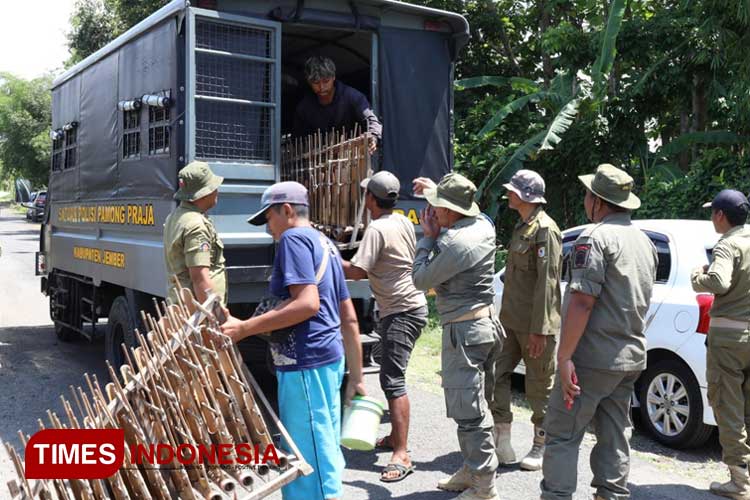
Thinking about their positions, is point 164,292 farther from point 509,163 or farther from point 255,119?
point 509,163

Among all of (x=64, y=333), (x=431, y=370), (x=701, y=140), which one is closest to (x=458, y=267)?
(x=431, y=370)

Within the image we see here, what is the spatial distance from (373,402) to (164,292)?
2.60 meters

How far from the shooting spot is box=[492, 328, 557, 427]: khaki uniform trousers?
4.82 m

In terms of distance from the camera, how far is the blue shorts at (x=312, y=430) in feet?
10.6

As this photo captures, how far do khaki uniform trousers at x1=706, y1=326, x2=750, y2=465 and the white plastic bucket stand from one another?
91.1 inches

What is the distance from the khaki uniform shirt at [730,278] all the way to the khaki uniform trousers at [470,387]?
1377 mm

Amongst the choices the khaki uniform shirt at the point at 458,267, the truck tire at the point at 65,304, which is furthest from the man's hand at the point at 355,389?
the truck tire at the point at 65,304

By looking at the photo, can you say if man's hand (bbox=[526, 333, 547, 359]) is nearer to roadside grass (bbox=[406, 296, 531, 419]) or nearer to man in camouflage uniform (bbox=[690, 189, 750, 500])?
man in camouflage uniform (bbox=[690, 189, 750, 500])

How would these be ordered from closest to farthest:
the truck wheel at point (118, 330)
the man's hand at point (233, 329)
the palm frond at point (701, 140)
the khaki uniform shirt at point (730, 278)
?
the man's hand at point (233, 329)
the khaki uniform shirt at point (730, 278)
the truck wheel at point (118, 330)
the palm frond at point (701, 140)

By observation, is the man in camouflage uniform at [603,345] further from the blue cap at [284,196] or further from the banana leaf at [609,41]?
the banana leaf at [609,41]

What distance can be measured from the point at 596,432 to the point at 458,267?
114cm

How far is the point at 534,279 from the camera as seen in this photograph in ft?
16.0

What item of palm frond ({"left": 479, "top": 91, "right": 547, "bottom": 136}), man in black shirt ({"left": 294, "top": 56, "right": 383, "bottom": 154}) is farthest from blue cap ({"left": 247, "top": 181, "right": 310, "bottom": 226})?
palm frond ({"left": 479, "top": 91, "right": 547, "bottom": 136})

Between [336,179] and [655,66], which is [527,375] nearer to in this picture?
[336,179]
